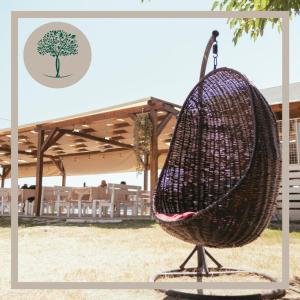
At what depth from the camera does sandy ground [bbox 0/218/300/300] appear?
8.84ft

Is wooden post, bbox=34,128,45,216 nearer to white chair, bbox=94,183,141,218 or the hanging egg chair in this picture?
white chair, bbox=94,183,141,218

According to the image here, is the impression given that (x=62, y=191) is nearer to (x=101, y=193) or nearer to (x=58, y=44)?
(x=101, y=193)

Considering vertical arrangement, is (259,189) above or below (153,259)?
above

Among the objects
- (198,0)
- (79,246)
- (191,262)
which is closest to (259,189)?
(198,0)

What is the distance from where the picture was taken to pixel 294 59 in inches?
116

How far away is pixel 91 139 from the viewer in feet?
38.0

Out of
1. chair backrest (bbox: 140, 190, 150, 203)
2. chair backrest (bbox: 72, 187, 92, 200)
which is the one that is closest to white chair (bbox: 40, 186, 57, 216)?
chair backrest (bbox: 72, 187, 92, 200)

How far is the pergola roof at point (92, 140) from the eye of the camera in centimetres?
890

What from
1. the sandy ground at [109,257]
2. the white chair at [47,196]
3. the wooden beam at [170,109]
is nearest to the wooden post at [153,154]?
the wooden beam at [170,109]

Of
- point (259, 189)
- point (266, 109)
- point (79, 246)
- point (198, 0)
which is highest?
point (198, 0)

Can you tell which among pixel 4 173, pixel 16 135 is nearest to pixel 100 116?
pixel 16 135

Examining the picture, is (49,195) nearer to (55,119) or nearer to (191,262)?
(55,119)

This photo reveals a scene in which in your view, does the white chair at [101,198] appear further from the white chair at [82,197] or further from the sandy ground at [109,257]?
the sandy ground at [109,257]

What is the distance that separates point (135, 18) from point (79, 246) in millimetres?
3198
